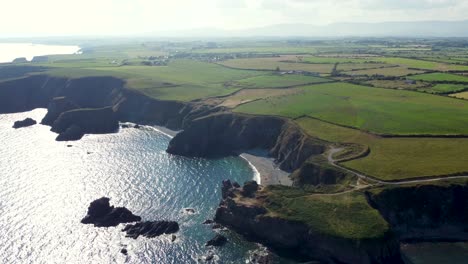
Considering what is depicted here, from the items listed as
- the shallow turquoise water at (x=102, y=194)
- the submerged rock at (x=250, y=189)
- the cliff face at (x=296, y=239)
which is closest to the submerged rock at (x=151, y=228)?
the shallow turquoise water at (x=102, y=194)

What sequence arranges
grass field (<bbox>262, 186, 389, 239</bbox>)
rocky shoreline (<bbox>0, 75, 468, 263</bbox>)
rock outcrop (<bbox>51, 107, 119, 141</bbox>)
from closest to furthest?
rocky shoreline (<bbox>0, 75, 468, 263</bbox>) → grass field (<bbox>262, 186, 389, 239</bbox>) → rock outcrop (<bbox>51, 107, 119, 141</bbox>)

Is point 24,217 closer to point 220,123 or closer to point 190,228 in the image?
point 190,228

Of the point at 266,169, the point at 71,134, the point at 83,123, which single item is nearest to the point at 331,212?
the point at 266,169

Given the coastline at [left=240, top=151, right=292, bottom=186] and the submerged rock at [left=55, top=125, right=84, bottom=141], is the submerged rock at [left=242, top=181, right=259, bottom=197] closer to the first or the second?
the coastline at [left=240, top=151, right=292, bottom=186]

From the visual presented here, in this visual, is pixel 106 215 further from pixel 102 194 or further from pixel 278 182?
pixel 278 182

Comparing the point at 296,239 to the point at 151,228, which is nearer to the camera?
the point at 296,239

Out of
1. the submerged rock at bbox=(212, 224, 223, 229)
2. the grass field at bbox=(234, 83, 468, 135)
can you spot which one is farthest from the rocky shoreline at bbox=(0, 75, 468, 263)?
the grass field at bbox=(234, 83, 468, 135)

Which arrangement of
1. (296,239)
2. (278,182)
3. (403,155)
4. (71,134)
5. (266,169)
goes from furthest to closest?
(71,134) < (266,169) < (278,182) < (403,155) < (296,239)

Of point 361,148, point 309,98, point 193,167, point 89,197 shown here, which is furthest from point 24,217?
point 309,98
